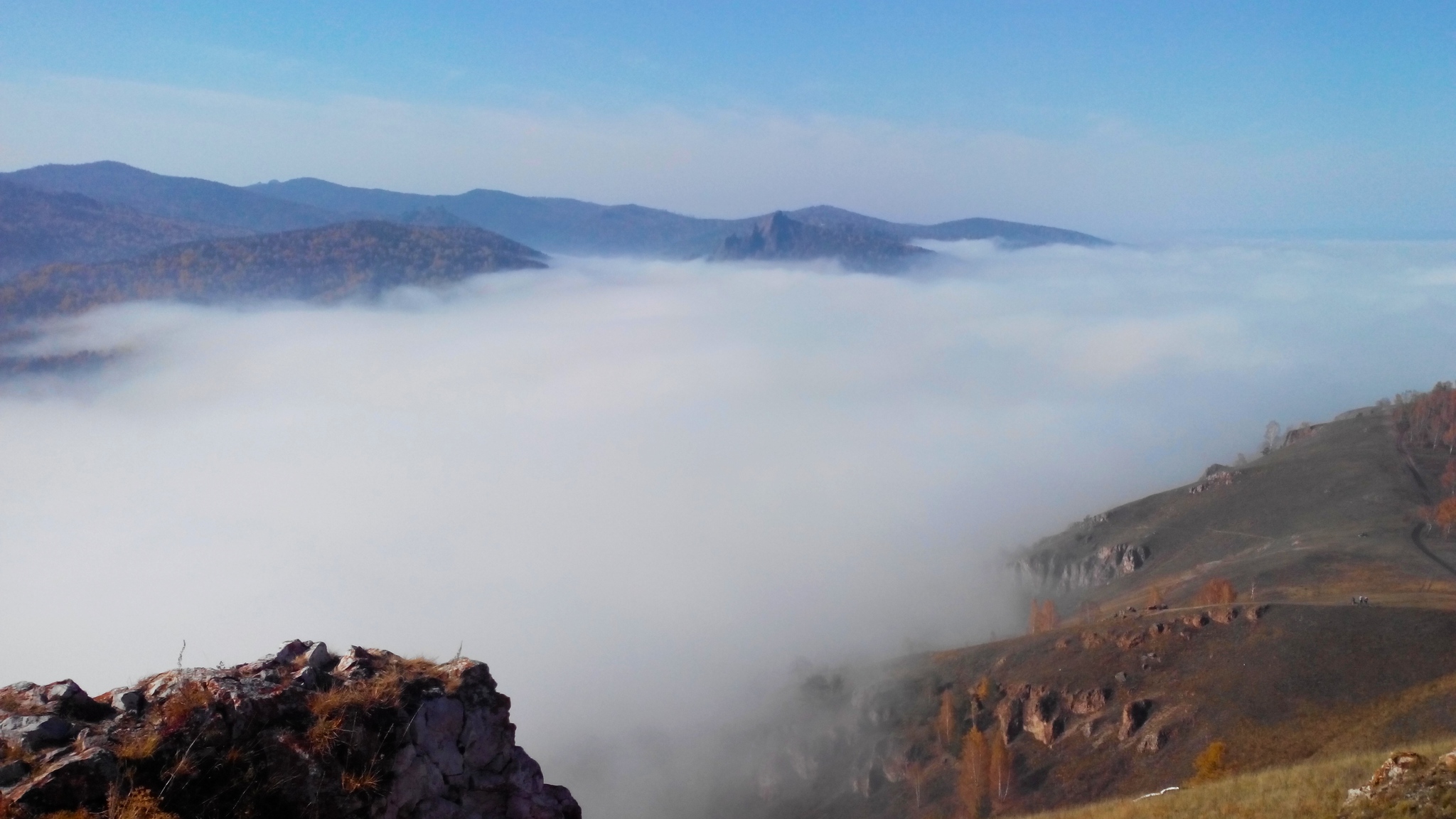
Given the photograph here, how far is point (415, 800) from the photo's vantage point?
16.3m

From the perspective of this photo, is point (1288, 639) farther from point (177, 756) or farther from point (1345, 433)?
point (1345, 433)

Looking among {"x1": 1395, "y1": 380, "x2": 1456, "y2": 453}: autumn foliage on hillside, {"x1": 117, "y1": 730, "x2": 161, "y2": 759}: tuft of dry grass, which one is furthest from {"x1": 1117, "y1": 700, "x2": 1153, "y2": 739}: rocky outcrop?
{"x1": 1395, "y1": 380, "x2": 1456, "y2": 453}: autumn foliage on hillside

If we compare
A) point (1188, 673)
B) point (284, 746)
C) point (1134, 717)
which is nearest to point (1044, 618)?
point (1188, 673)

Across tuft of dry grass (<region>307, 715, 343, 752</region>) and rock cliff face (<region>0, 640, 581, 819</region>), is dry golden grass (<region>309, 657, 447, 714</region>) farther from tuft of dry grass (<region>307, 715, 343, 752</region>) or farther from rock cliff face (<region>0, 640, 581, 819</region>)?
tuft of dry grass (<region>307, 715, 343, 752</region>)

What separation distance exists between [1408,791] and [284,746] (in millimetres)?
22489

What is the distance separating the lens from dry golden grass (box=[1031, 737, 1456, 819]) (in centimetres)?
2011

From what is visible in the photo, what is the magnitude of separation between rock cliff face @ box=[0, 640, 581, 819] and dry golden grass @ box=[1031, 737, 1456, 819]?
1528cm

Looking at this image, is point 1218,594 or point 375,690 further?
point 1218,594

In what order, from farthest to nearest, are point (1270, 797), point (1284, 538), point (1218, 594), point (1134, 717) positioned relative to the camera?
1. point (1284, 538)
2. point (1218, 594)
3. point (1134, 717)
4. point (1270, 797)

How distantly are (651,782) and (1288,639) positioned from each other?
79.7 metres

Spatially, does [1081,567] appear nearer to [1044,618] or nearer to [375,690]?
[1044,618]

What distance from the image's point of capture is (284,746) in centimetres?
1563

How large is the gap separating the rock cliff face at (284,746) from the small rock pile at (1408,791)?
16923mm

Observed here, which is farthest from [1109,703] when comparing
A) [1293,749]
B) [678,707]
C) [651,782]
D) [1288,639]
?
[678,707]
